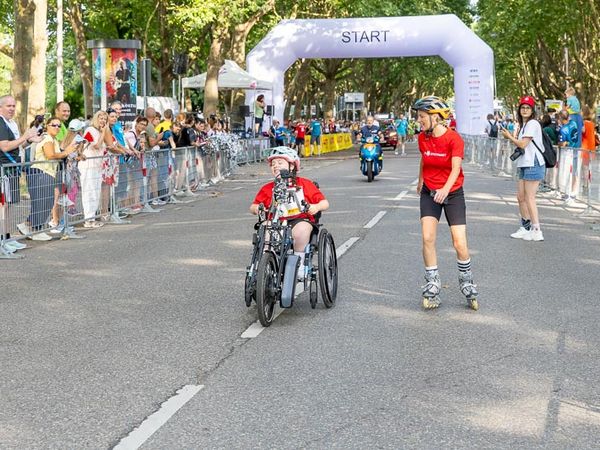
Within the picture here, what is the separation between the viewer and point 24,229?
14609 millimetres

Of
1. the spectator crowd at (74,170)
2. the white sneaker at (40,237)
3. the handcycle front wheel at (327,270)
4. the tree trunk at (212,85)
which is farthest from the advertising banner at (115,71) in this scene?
the handcycle front wheel at (327,270)

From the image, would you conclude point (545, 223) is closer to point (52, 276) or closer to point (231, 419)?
point (52, 276)

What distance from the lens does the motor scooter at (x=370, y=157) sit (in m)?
27.5

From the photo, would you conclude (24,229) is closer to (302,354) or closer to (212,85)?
(302,354)

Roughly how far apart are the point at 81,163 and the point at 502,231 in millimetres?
5882

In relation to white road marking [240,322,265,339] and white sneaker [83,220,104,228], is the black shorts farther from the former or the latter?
white sneaker [83,220,104,228]

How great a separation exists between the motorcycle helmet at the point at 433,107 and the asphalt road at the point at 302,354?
1598 mm

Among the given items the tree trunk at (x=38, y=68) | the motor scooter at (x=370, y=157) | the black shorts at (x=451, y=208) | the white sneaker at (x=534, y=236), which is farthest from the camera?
the motor scooter at (x=370, y=157)

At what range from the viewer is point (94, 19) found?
4972 centimetres

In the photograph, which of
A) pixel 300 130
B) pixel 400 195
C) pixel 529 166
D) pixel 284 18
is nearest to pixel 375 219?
pixel 529 166

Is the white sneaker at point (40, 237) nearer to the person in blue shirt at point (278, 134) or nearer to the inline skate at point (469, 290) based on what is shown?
the inline skate at point (469, 290)

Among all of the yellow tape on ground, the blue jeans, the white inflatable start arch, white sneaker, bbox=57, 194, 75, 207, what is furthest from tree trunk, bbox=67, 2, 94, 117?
the blue jeans

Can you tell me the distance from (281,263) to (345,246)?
511 cm

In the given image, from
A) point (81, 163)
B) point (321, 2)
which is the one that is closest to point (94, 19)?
point (321, 2)
